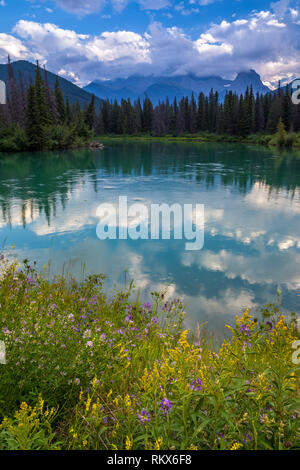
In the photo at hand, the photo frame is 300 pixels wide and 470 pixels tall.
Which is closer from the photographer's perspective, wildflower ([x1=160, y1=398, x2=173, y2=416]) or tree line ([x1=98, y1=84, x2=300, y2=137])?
wildflower ([x1=160, y1=398, x2=173, y2=416])

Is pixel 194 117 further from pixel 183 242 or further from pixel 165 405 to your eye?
pixel 165 405

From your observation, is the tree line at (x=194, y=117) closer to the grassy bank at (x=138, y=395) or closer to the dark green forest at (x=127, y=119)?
the dark green forest at (x=127, y=119)

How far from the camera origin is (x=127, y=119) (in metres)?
152

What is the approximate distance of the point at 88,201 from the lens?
21.1 meters

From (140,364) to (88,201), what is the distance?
1758 cm

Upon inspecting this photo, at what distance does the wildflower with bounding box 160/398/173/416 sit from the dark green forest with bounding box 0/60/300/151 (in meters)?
64.6

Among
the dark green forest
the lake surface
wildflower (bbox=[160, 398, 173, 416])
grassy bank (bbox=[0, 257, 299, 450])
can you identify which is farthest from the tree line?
wildflower (bbox=[160, 398, 173, 416])

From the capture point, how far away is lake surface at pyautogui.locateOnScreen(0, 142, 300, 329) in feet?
30.2

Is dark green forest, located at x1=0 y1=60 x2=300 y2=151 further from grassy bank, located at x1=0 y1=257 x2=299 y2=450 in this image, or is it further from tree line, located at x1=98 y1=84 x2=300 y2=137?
grassy bank, located at x1=0 y1=257 x2=299 y2=450

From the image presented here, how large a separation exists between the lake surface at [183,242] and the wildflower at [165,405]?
5037 mm

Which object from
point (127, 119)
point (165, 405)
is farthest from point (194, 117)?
point (165, 405)

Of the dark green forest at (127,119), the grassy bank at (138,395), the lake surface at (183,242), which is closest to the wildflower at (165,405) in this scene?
the grassy bank at (138,395)

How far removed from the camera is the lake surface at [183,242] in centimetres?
920

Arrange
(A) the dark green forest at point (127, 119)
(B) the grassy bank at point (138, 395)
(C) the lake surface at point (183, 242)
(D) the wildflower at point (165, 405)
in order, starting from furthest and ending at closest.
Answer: (A) the dark green forest at point (127, 119), (C) the lake surface at point (183, 242), (D) the wildflower at point (165, 405), (B) the grassy bank at point (138, 395)
